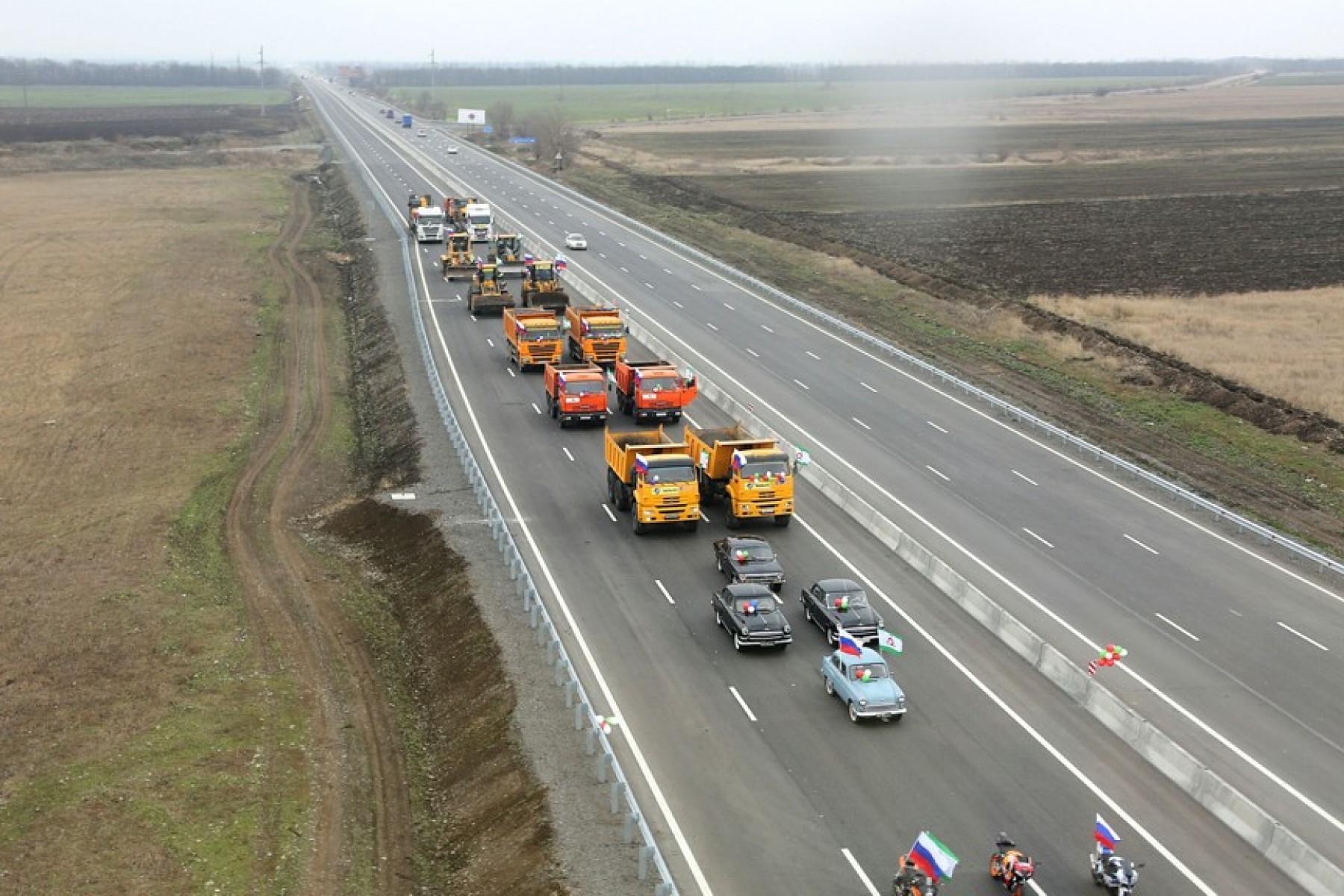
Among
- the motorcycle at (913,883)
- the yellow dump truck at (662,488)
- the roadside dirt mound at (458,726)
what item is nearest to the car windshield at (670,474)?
the yellow dump truck at (662,488)

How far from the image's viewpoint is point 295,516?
46531mm

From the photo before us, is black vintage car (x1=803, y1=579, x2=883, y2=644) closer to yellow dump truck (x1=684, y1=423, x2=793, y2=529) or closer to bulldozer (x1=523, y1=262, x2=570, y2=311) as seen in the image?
yellow dump truck (x1=684, y1=423, x2=793, y2=529)

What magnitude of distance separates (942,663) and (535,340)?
33.2m

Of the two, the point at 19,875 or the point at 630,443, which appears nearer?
the point at 19,875

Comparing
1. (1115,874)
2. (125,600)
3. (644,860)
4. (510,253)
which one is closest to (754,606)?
(644,860)

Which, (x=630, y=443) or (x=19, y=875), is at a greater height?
(x=630, y=443)

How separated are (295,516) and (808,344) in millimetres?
30128

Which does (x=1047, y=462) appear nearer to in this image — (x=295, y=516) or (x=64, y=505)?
(x=295, y=516)

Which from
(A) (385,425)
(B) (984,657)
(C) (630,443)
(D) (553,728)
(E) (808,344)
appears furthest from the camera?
(E) (808,344)

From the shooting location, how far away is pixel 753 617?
107 ft

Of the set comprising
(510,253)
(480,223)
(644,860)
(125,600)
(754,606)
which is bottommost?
(125,600)

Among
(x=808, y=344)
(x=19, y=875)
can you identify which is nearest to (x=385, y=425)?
(x=808, y=344)

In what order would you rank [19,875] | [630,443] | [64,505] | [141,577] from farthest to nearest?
[64,505] → [630,443] → [141,577] → [19,875]

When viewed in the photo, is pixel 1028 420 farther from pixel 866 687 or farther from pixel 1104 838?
pixel 1104 838
